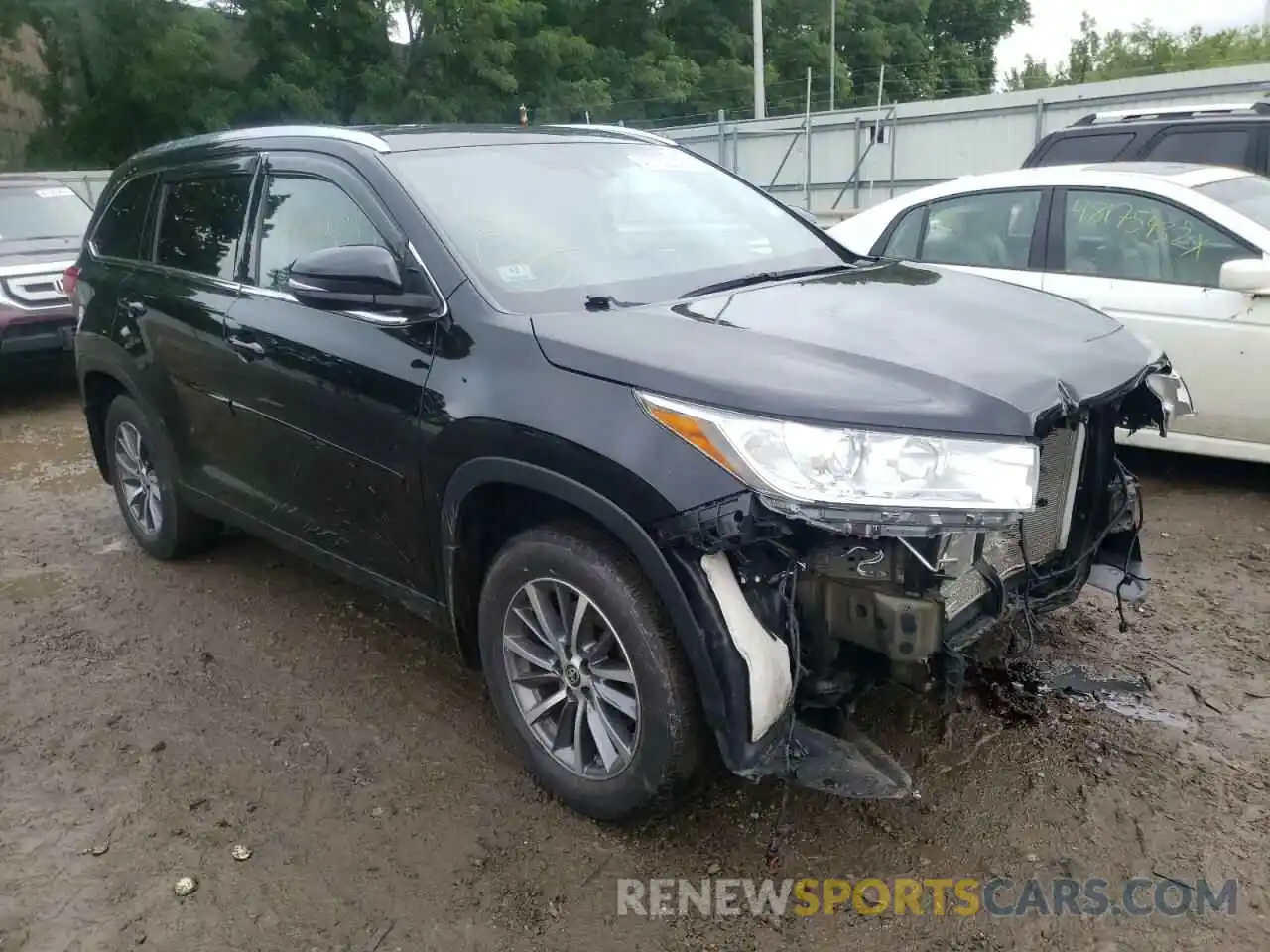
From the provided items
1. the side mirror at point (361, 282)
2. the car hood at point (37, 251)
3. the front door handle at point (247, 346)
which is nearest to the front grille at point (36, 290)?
the car hood at point (37, 251)

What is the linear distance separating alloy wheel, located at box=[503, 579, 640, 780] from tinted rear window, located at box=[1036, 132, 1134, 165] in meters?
6.34

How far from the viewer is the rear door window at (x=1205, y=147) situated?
6.96 m

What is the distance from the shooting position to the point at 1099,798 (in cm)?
302

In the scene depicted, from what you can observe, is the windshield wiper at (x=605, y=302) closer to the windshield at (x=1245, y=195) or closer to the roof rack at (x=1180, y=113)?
the windshield at (x=1245, y=195)

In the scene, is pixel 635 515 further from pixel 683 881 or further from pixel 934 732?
pixel 934 732

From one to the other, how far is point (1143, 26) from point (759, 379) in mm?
59692

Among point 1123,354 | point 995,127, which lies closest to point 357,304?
point 1123,354

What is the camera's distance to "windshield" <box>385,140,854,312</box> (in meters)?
3.17

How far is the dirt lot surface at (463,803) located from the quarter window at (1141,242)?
5.05 ft

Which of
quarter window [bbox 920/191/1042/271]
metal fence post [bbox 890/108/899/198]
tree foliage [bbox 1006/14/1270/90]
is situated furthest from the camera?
tree foliage [bbox 1006/14/1270/90]

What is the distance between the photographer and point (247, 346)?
12.4 feet

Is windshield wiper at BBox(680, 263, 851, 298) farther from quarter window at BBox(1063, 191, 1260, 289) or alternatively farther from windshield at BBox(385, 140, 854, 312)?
quarter window at BBox(1063, 191, 1260, 289)

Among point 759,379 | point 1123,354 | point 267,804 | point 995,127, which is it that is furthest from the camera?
point 995,127

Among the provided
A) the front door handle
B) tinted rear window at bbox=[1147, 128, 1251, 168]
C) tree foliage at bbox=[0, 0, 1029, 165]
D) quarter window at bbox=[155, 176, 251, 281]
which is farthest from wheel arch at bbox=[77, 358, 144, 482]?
tree foliage at bbox=[0, 0, 1029, 165]
